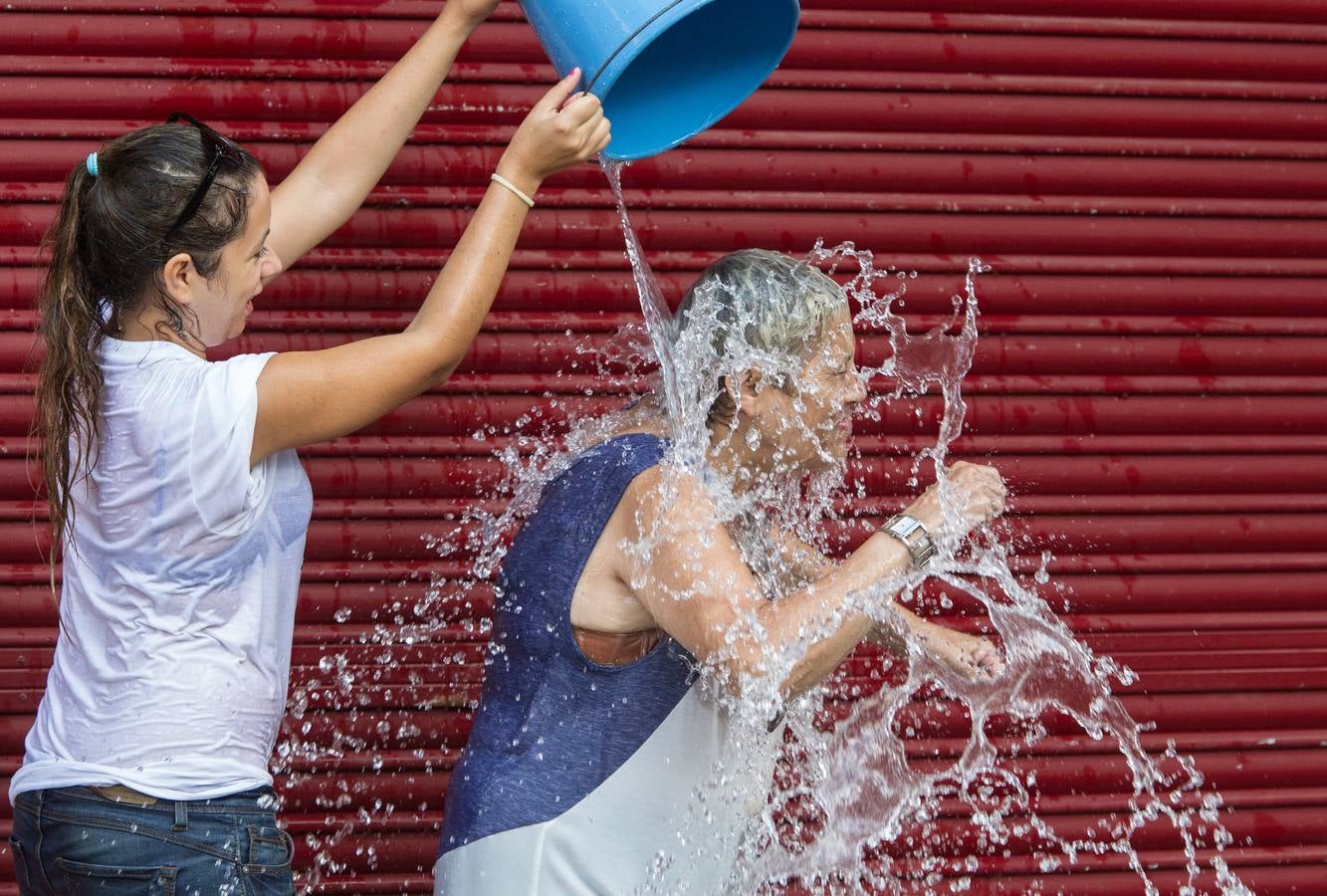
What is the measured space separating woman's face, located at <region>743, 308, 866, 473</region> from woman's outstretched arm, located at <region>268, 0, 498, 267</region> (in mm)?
894

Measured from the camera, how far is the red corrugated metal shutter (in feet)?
11.1

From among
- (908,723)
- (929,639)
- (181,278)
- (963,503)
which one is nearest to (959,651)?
(929,639)

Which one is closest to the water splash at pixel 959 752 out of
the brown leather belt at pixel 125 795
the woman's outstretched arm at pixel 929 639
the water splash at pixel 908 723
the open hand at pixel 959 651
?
the water splash at pixel 908 723

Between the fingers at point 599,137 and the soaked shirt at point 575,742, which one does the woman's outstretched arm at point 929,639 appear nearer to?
the soaked shirt at point 575,742

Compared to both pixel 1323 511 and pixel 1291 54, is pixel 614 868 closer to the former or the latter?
pixel 1323 511

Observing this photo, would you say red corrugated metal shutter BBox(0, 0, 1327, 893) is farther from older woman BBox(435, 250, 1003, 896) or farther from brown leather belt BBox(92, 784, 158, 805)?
brown leather belt BBox(92, 784, 158, 805)

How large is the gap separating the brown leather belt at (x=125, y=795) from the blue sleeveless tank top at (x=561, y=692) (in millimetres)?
507

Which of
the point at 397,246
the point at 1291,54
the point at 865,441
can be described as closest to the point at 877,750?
the point at 865,441

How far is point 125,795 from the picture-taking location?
6.76 feet

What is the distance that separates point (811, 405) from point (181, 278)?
105cm

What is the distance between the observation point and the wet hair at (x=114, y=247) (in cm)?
205

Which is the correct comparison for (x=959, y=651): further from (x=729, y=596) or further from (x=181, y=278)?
(x=181, y=278)

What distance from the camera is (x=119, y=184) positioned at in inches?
80.7

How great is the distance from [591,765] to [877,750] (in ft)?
5.10
